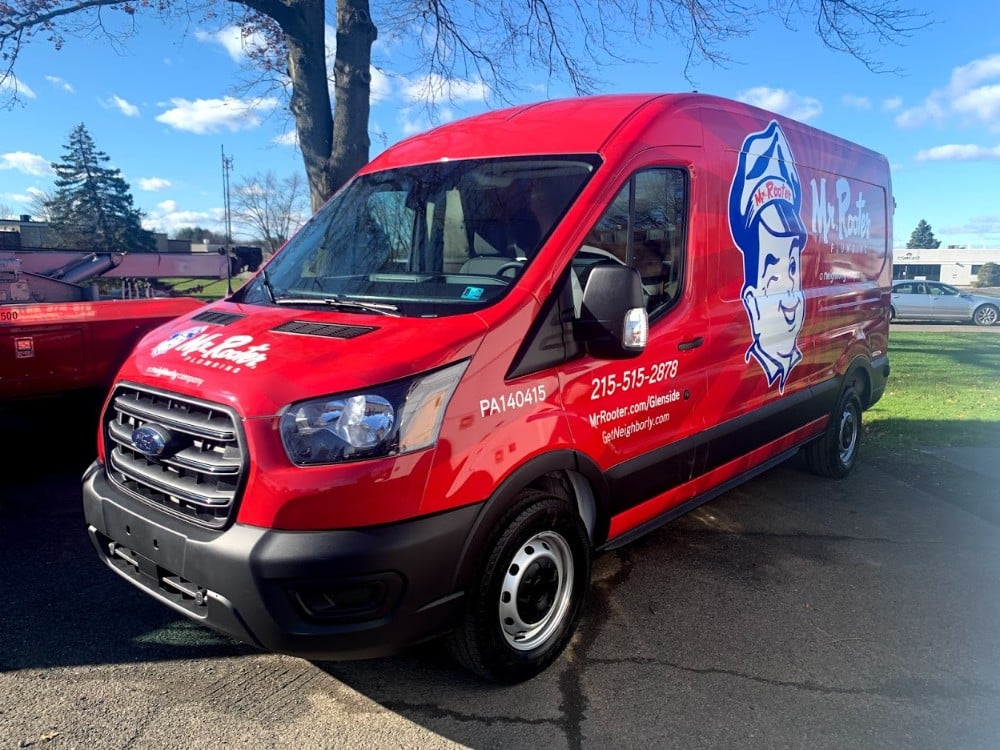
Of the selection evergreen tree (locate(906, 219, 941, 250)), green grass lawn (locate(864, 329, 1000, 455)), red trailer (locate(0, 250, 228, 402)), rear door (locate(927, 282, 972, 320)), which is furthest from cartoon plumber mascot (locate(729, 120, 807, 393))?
evergreen tree (locate(906, 219, 941, 250))

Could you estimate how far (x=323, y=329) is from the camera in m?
2.85

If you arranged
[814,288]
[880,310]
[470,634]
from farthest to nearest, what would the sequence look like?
[880,310] < [814,288] < [470,634]

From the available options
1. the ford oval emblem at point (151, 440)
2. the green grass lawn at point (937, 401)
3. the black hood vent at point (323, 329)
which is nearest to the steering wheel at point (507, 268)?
the black hood vent at point (323, 329)

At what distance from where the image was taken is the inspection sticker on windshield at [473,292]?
2986 millimetres

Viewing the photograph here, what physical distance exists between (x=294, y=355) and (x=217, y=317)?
919mm

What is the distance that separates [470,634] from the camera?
2.82m

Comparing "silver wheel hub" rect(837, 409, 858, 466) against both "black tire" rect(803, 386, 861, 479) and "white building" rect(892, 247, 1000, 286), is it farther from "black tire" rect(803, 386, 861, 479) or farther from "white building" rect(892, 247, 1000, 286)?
"white building" rect(892, 247, 1000, 286)

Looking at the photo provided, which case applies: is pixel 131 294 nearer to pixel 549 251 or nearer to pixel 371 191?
pixel 371 191

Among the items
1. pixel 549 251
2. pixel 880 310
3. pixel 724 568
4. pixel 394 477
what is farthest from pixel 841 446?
pixel 394 477

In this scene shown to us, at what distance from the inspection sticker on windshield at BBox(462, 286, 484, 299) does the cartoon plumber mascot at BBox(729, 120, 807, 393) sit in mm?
1836

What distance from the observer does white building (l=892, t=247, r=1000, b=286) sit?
217ft

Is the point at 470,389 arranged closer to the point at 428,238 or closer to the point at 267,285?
the point at 428,238

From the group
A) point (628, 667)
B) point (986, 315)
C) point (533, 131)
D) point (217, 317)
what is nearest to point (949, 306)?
point (986, 315)

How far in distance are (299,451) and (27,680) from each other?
176cm
